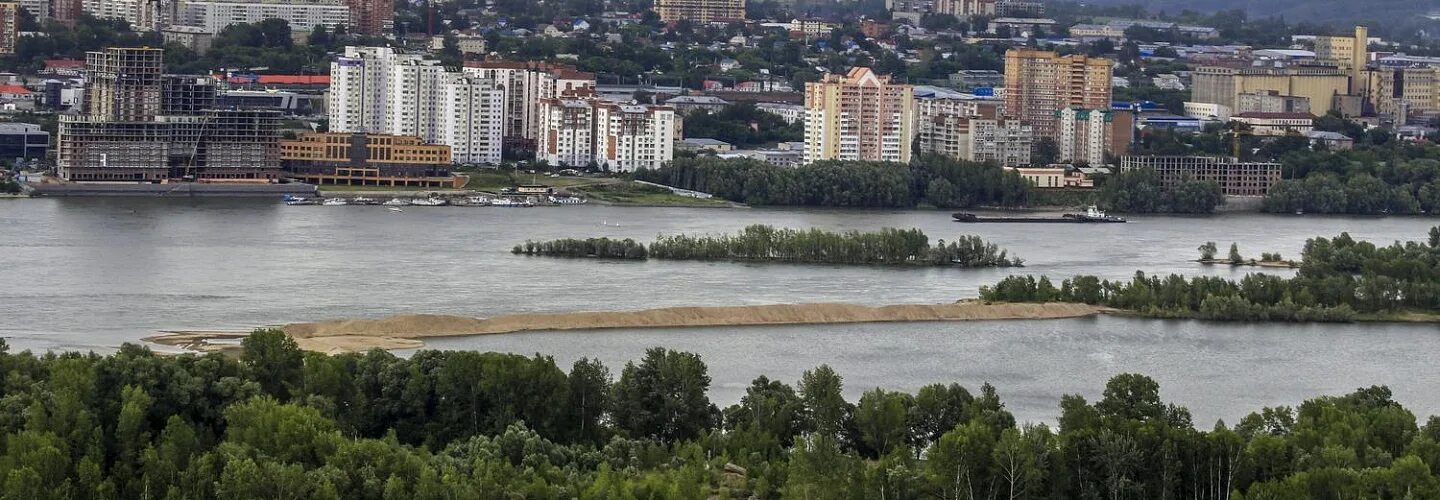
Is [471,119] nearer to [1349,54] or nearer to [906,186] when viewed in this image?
[906,186]

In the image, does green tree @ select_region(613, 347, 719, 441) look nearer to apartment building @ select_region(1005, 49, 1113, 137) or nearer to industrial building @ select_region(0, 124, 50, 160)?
industrial building @ select_region(0, 124, 50, 160)

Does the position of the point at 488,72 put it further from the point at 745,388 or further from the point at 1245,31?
the point at 1245,31

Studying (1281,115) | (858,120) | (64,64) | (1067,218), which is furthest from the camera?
(1281,115)

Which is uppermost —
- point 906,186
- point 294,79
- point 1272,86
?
point 1272,86

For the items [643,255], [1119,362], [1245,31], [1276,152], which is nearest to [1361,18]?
[1245,31]

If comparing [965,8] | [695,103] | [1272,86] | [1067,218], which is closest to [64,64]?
[695,103]

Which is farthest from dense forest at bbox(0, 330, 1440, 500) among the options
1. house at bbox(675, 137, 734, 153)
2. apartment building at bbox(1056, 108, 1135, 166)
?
apartment building at bbox(1056, 108, 1135, 166)

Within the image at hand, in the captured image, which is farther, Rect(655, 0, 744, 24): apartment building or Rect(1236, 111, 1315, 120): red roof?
Rect(655, 0, 744, 24): apartment building
